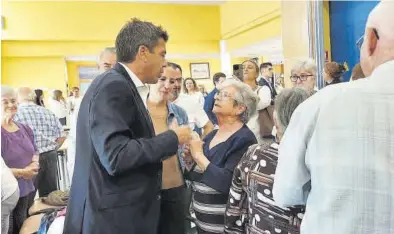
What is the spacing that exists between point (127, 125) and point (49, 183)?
3179 millimetres

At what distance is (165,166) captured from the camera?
1801 millimetres

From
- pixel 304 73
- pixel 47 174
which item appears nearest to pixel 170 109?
pixel 304 73

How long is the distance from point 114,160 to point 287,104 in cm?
62

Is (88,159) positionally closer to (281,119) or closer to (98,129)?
(98,129)

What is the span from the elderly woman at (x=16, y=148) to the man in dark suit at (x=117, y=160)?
5.05ft

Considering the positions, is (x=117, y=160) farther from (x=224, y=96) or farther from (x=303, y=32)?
(x=303, y=32)

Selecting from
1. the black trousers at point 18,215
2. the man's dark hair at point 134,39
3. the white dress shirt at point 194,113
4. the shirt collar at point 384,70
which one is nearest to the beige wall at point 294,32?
the white dress shirt at point 194,113

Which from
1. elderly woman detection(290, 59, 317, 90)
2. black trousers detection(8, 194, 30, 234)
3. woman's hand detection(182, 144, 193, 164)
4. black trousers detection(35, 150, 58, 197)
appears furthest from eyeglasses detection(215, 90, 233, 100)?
black trousers detection(35, 150, 58, 197)

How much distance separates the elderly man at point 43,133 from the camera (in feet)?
12.6

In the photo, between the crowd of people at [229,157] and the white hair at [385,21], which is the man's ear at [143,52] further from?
the white hair at [385,21]

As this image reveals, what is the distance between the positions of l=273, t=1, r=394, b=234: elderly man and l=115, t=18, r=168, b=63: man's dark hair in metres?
0.80

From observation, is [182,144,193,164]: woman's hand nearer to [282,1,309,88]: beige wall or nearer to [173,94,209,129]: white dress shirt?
[173,94,209,129]: white dress shirt

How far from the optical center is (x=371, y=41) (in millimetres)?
839

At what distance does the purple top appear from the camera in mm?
2816
